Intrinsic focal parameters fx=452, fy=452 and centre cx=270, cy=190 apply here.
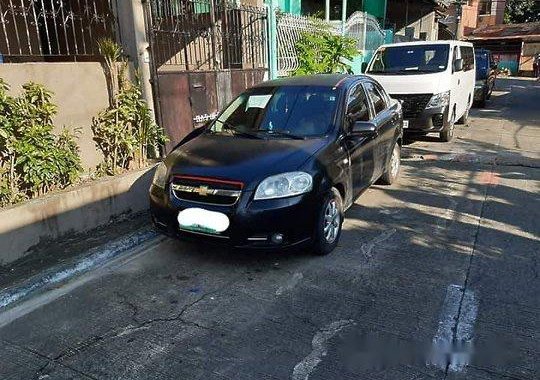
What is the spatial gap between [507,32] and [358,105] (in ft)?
136

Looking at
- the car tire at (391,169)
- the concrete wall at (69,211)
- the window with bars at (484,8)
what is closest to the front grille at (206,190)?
the concrete wall at (69,211)

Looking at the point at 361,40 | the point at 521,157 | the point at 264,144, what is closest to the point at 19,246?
the point at 264,144

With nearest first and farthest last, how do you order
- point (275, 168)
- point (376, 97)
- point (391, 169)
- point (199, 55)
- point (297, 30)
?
point (275, 168) < point (376, 97) < point (391, 169) < point (199, 55) < point (297, 30)

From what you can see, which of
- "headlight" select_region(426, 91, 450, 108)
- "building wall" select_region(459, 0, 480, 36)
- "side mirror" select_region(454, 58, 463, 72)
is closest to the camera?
"headlight" select_region(426, 91, 450, 108)

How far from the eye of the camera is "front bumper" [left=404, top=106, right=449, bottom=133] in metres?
8.42

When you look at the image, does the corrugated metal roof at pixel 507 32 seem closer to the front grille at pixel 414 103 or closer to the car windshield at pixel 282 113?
the front grille at pixel 414 103

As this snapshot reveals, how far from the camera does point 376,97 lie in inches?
229

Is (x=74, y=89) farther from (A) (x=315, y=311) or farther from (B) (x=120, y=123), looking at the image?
(A) (x=315, y=311)

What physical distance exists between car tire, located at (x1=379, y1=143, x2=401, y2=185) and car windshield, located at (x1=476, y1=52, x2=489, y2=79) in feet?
34.0

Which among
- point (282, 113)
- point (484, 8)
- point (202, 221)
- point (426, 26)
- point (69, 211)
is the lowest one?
point (69, 211)

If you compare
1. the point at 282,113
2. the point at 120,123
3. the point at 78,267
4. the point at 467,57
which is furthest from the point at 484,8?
the point at 78,267

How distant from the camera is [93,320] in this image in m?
3.36

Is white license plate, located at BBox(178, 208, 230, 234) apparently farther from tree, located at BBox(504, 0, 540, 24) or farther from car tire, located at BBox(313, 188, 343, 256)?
tree, located at BBox(504, 0, 540, 24)

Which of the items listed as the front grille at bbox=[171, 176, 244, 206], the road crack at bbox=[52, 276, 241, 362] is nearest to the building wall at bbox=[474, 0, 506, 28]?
the front grille at bbox=[171, 176, 244, 206]
